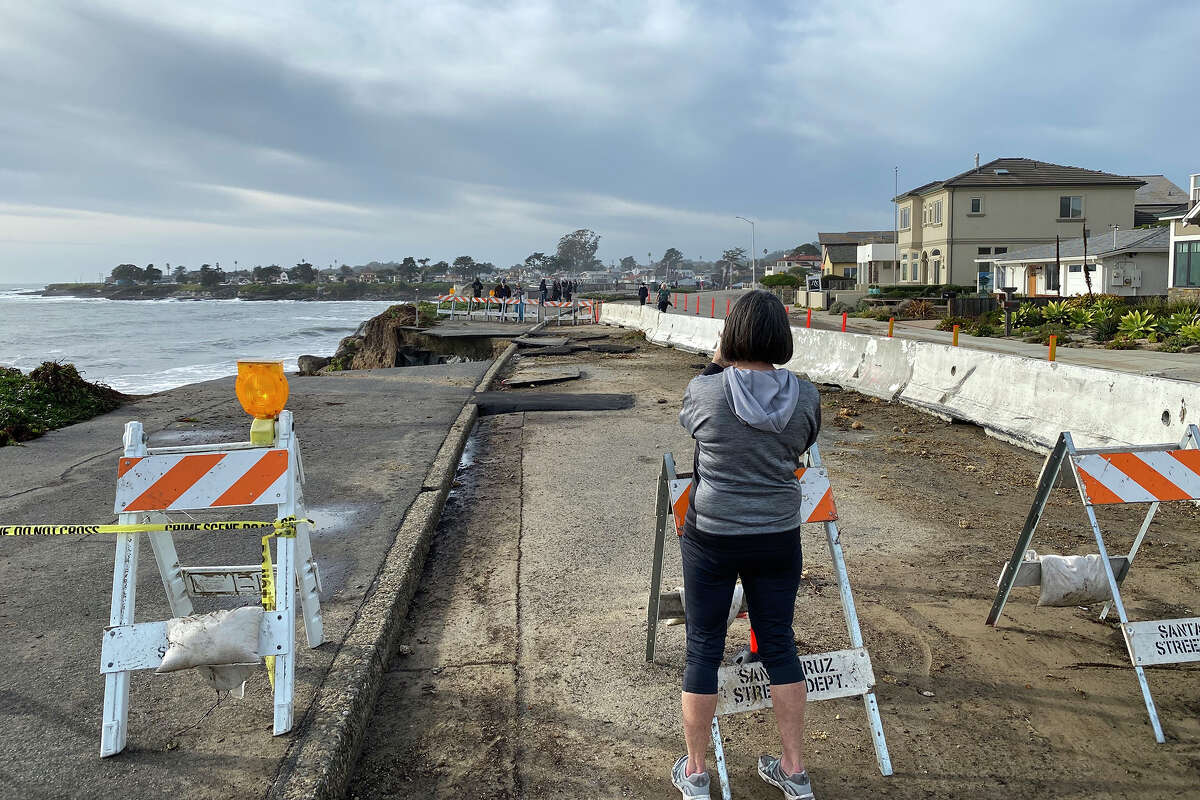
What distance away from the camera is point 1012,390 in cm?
936

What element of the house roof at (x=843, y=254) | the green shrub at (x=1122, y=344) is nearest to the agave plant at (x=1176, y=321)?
the green shrub at (x=1122, y=344)

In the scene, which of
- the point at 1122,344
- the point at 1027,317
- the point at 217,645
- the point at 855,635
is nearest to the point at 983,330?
the point at 1027,317

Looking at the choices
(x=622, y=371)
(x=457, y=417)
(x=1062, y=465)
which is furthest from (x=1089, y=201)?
(x=1062, y=465)

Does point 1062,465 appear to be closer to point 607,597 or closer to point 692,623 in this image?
point 692,623

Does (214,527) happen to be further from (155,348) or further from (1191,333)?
(155,348)

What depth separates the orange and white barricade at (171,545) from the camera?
3.44 meters

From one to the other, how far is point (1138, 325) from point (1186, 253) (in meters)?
11.0

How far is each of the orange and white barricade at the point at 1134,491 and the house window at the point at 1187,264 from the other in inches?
1344

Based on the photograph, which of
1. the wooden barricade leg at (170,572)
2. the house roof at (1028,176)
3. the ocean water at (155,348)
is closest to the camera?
the wooden barricade leg at (170,572)

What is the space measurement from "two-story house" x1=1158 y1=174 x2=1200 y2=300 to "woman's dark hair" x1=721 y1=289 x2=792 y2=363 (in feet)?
112

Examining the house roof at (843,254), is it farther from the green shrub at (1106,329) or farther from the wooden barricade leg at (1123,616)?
the wooden barricade leg at (1123,616)

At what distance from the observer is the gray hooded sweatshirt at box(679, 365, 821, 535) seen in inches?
115

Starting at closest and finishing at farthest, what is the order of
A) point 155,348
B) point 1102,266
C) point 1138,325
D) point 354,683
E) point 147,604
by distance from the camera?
point 354,683 < point 147,604 < point 1138,325 < point 1102,266 < point 155,348

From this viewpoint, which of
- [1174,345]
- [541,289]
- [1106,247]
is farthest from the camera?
[1106,247]
